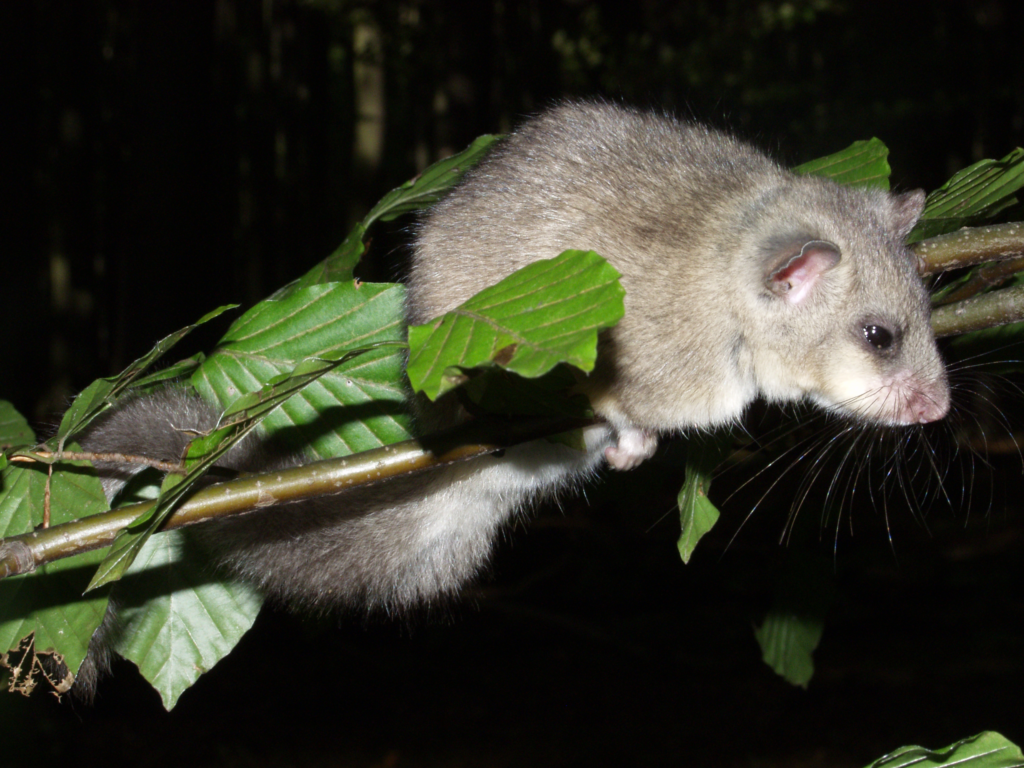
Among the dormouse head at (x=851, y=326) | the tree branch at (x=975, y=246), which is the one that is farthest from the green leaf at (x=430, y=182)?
the tree branch at (x=975, y=246)

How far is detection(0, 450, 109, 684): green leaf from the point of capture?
128 centimetres

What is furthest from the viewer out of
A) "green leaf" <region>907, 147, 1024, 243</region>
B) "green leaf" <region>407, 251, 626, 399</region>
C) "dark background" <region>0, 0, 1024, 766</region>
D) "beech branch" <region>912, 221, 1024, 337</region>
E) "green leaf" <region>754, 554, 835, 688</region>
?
"dark background" <region>0, 0, 1024, 766</region>

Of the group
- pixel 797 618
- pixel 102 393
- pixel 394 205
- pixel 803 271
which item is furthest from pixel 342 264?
pixel 797 618

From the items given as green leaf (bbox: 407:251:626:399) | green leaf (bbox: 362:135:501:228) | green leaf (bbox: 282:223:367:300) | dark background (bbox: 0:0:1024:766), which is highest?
green leaf (bbox: 362:135:501:228)

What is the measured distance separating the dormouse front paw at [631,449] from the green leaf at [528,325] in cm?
104

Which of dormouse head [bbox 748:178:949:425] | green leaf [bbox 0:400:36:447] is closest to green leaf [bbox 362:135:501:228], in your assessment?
dormouse head [bbox 748:178:949:425]

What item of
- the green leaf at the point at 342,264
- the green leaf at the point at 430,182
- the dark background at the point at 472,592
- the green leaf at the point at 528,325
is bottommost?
the dark background at the point at 472,592

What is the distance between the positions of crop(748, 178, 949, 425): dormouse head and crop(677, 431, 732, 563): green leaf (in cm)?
25

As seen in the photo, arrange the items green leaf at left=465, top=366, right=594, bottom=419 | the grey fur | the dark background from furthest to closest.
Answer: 1. the dark background
2. the grey fur
3. green leaf at left=465, top=366, right=594, bottom=419

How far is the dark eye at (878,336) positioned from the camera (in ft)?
6.01

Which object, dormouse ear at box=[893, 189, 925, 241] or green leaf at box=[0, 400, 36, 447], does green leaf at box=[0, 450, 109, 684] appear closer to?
green leaf at box=[0, 400, 36, 447]

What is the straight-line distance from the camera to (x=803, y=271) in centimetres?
178

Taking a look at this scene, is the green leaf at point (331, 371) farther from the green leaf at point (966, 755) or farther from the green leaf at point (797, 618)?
the green leaf at point (797, 618)

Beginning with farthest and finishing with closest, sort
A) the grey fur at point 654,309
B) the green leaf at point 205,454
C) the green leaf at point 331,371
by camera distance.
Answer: the grey fur at point 654,309, the green leaf at point 331,371, the green leaf at point 205,454
